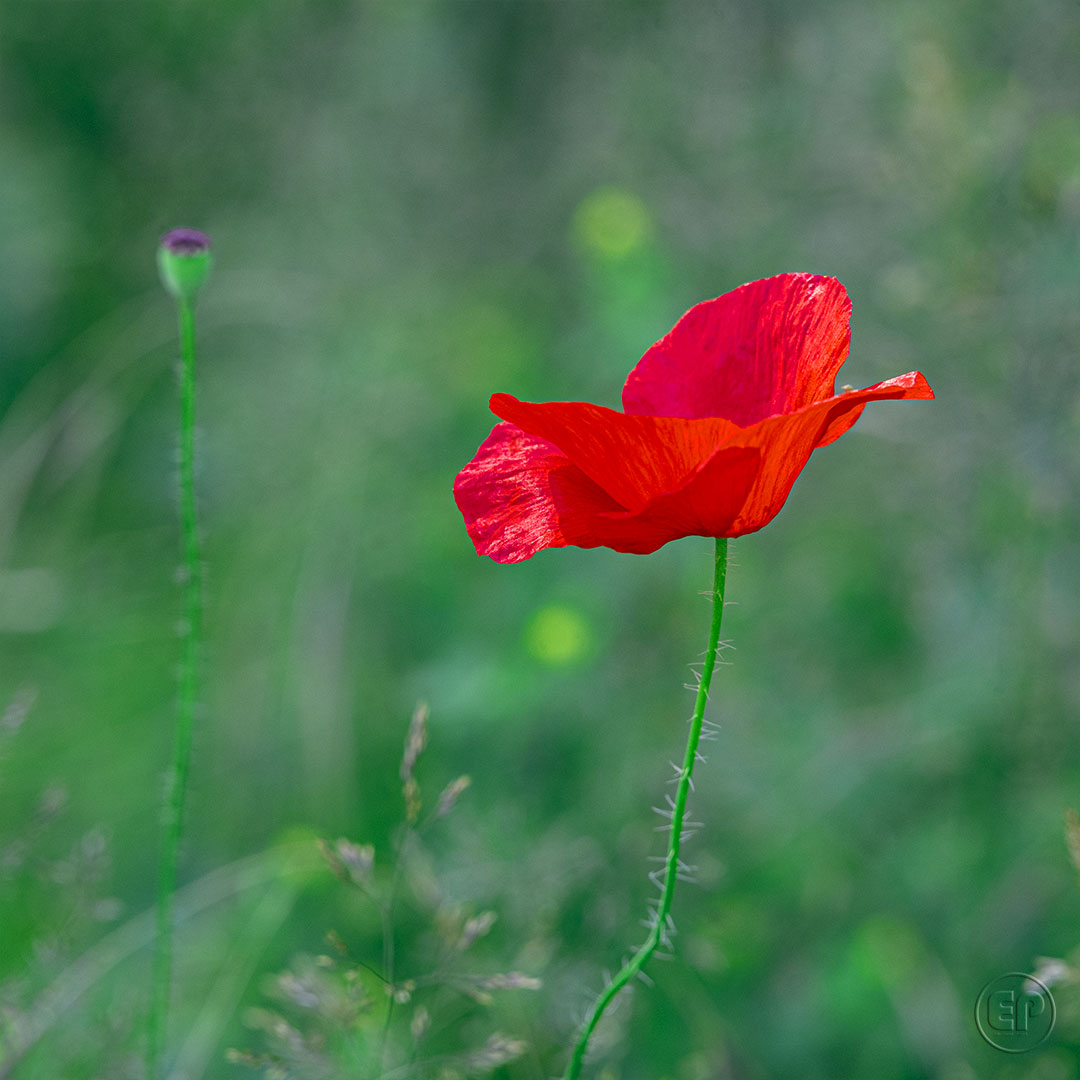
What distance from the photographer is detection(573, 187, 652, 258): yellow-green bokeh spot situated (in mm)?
2012

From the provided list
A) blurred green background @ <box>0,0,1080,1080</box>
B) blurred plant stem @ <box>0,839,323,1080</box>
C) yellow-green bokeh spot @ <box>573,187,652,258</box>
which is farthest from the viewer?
yellow-green bokeh spot @ <box>573,187,652,258</box>

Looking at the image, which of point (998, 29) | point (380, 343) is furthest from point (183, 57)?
point (998, 29)

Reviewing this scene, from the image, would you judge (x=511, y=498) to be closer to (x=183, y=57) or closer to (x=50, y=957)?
(x=50, y=957)

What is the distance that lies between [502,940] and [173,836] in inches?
23.4

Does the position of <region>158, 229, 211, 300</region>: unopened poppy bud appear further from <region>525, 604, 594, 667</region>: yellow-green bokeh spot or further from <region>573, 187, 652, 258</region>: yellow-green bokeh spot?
<region>573, 187, 652, 258</region>: yellow-green bokeh spot

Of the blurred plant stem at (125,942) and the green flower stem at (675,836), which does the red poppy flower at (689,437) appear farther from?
the blurred plant stem at (125,942)

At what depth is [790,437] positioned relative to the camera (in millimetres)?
671

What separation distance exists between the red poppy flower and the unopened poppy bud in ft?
0.96

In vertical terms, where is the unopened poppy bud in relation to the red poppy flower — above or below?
above

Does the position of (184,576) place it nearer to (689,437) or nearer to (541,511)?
(541,511)

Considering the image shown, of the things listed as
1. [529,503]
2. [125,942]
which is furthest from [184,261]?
[125,942]

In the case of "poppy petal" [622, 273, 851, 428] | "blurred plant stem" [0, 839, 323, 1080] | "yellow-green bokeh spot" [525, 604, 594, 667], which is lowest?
"blurred plant stem" [0, 839, 323, 1080]

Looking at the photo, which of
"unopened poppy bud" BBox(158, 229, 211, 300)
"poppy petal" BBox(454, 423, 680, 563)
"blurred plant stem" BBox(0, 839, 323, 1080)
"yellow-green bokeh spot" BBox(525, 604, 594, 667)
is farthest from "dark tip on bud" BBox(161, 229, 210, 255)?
"yellow-green bokeh spot" BBox(525, 604, 594, 667)

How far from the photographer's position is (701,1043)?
1.26 metres
